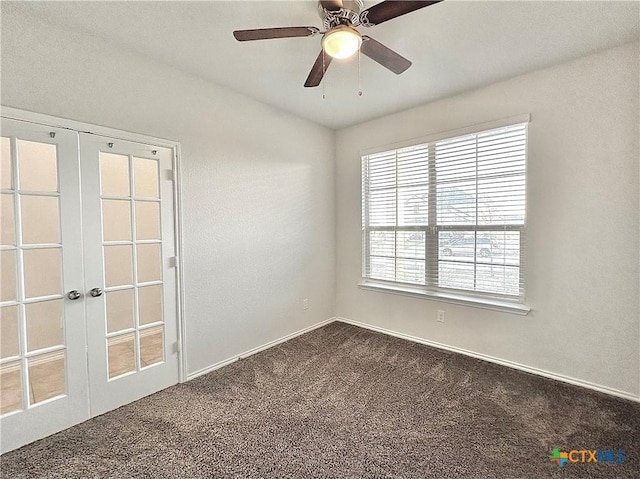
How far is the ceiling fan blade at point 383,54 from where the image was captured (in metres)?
1.79

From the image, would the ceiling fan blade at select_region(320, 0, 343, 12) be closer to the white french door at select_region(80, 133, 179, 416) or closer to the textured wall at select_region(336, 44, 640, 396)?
the white french door at select_region(80, 133, 179, 416)

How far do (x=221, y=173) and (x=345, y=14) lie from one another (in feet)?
5.76

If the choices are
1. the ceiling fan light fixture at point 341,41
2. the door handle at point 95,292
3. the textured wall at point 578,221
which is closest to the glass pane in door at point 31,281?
the door handle at point 95,292

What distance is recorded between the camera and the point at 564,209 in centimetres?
254

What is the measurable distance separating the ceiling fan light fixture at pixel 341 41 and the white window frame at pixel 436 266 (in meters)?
1.82

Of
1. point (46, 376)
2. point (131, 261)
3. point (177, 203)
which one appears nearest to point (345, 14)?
point (177, 203)

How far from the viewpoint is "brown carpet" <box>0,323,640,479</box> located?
1692 millimetres

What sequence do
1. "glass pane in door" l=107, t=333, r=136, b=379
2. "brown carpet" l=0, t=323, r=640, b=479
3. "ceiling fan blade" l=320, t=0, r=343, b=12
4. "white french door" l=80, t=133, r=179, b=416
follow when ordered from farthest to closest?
"glass pane in door" l=107, t=333, r=136, b=379 < "white french door" l=80, t=133, r=179, b=416 < "brown carpet" l=0, t=323, r=640, b=479 < "ceiling fan blade" l=320, t=0, r=343, b=12

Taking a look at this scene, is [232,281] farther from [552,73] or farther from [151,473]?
[552,73]

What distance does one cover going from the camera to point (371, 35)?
217 cm

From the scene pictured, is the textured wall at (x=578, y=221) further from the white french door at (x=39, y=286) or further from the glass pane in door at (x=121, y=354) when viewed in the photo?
the white french door at (x=39, y=286)

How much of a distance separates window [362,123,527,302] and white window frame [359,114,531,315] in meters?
0.01

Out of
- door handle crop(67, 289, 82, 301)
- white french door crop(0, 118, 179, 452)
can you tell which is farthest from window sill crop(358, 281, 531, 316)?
door handle crop(67, 289, 82, 301)

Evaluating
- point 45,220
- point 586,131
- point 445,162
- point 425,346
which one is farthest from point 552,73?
point 45,220
